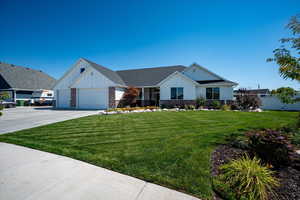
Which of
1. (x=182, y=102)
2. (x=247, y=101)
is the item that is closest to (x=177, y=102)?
(x=182, y=102)

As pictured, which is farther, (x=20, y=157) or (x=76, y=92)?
(x=76, y=92)

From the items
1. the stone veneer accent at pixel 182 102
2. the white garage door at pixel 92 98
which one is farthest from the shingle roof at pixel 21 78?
the stone veneer accent at pixel 182 102

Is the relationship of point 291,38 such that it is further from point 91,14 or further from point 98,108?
point 98,108

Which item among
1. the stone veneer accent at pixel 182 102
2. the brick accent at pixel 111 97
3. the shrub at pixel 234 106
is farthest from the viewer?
the brick accent at pixel 111 97

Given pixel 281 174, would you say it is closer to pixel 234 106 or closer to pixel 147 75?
pixel 234 106

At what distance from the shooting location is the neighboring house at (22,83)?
23141 millimetres

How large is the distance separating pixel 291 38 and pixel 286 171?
11.1 ft

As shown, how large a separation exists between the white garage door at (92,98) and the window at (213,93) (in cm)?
1292

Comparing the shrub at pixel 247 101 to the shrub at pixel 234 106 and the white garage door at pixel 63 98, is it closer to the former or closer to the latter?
the shrub at pixel 234 106

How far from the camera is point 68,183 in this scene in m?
2.45

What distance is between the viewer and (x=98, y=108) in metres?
17.7

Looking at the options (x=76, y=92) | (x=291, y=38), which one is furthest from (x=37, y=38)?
(x=291, y=38)

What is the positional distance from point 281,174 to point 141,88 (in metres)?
17.6

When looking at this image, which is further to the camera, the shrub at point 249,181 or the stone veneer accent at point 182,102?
the stone veneer accent at point 182,102
